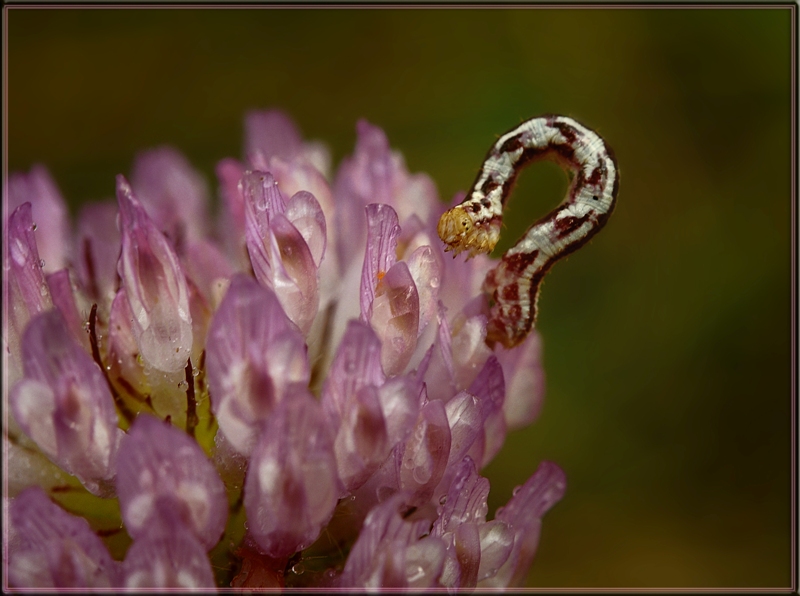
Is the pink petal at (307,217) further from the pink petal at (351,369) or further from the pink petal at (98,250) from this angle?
the pink petal at (98,250)

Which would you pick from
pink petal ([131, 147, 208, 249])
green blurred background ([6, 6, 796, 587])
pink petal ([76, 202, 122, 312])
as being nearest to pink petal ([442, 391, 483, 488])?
pink petal ([76, 202, 122, 312])

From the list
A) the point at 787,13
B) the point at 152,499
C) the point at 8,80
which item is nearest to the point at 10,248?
the point at 152,499

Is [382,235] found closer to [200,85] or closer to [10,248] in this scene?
[10,248]

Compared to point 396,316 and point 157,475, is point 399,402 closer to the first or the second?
point 396,316

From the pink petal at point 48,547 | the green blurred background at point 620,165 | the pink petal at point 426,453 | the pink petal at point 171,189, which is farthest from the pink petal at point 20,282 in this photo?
the green blurred background at point 620,165

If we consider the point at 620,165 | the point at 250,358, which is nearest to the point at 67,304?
the point at 250,358

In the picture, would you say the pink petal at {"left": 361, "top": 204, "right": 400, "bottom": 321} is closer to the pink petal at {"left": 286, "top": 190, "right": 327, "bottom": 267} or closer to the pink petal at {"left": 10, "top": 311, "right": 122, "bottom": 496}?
the pink petal at {"left": 286, "top": 190, "right": 327, "bottom": 267}
